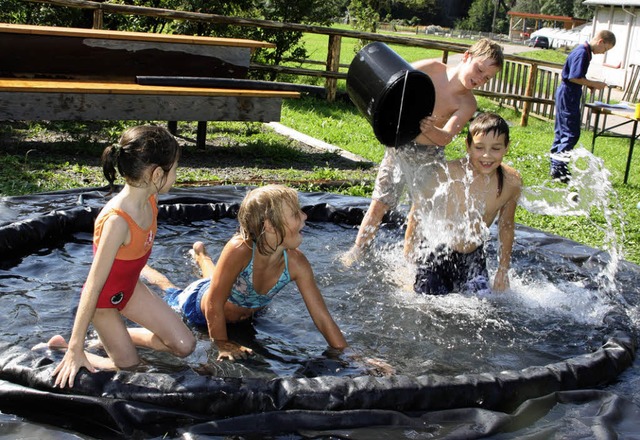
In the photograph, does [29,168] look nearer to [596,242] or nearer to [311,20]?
[596,242]

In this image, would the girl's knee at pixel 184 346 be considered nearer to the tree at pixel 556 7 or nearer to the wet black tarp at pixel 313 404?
the wet black tarp at pixel 313 404

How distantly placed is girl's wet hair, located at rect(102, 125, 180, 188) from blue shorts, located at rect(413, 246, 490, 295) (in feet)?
6.23

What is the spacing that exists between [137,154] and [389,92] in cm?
182

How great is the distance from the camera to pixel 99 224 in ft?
10.3

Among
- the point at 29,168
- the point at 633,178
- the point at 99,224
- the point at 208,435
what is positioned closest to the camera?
the point at 208,435

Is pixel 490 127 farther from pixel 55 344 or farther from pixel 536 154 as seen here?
pixel 536 154

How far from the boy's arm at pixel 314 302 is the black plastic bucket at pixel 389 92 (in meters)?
1.28

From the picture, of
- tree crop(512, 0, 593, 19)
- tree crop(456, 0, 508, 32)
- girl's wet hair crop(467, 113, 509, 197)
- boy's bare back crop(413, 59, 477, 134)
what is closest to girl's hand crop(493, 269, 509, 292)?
girl's wet hair crop(467, 113, 509, 197)

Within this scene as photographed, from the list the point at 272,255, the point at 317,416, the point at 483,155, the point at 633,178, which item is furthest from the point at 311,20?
the point at 317,416

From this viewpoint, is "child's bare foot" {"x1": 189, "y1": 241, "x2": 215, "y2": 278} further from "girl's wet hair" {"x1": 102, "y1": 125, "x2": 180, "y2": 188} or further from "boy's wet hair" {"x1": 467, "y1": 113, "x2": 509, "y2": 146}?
"boy's wet hair" {"x1": 467, "y1": 113, "x2": 509, "y2": 146}

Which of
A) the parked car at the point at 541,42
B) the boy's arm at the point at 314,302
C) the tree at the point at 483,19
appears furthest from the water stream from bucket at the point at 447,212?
the tree at the point at 483,19

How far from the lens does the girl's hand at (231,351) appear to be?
3428 mm

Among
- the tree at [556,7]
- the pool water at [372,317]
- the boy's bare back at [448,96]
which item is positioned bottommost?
the pool water at [372,317]

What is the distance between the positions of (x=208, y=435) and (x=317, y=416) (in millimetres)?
395
